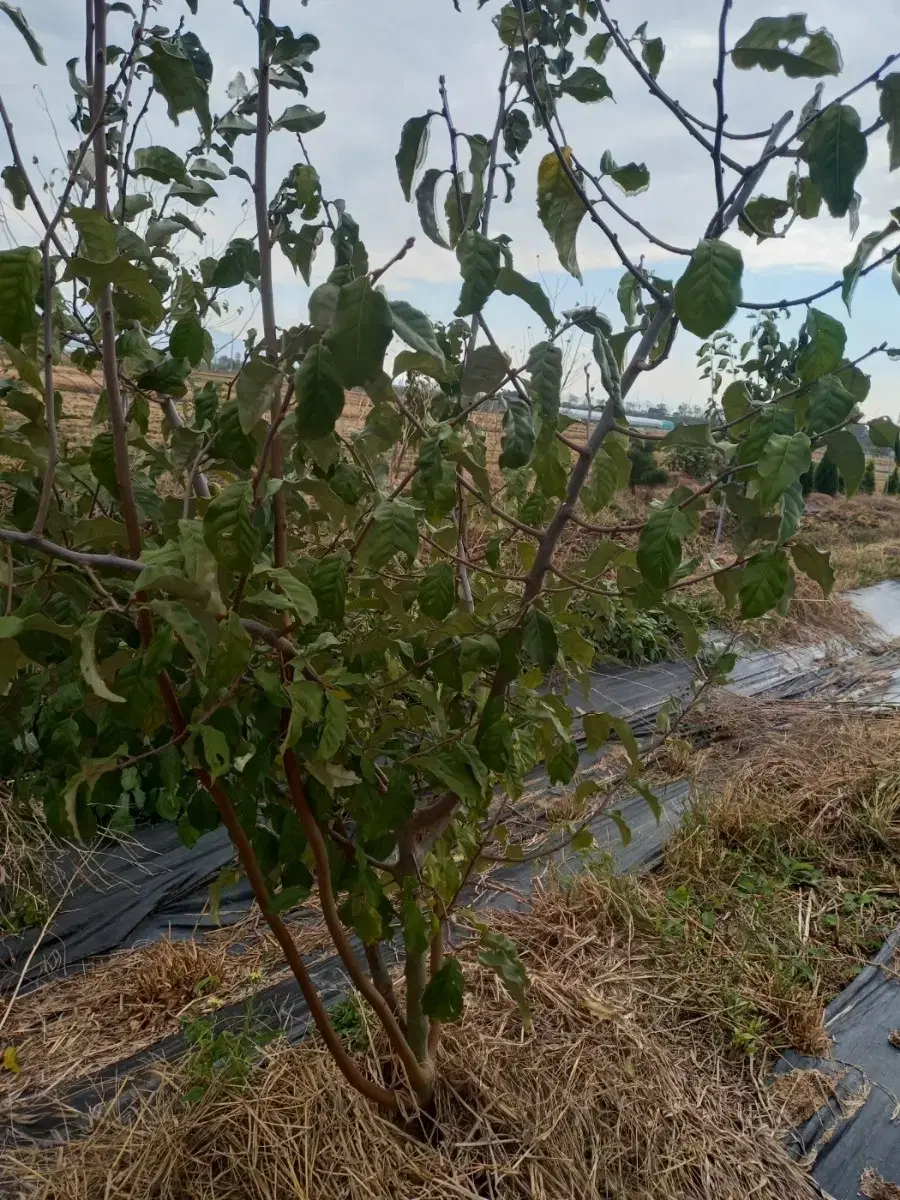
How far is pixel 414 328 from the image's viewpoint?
0.70m

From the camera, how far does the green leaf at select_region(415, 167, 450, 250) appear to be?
3.02 ft

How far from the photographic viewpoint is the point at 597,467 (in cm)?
108

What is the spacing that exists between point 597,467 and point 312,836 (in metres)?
0.63

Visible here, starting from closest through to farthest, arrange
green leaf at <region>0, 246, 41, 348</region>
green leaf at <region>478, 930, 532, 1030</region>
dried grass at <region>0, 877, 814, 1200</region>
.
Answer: green leaf at <region>0, 246, 41, 348</region> → green leaf at <region>478, 930, 532, 1030</region> → dried grass at <region>0, 877, 814, 1200</region>

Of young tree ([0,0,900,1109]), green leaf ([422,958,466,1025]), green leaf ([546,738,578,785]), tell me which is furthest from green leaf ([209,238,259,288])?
green leaf ([422,958,466,1025])

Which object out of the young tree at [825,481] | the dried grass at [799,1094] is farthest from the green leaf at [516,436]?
the young tree at [825,481]

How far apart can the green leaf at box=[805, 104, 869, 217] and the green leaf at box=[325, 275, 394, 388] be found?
0.43 meters

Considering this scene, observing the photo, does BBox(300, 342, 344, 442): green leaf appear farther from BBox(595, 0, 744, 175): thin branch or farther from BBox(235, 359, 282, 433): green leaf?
BBox(595, 0, 744, 175): thin branch

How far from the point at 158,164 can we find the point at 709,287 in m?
0.75

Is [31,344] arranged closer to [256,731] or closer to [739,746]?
[256,731]

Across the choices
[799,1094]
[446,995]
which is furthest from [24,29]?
[799,1094]

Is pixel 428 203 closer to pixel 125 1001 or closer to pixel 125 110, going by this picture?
pixel 125 110

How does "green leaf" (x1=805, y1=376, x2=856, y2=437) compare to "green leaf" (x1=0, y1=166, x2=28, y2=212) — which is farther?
"green leaf" (x1=0, y1=166, x2=28, y2=212)

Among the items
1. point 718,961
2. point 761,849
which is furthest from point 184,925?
point 761,849
